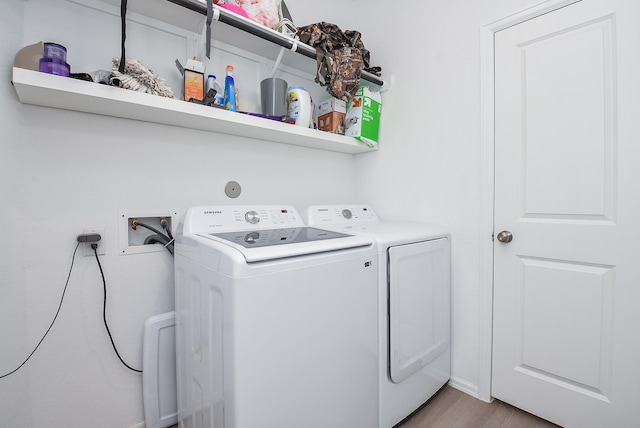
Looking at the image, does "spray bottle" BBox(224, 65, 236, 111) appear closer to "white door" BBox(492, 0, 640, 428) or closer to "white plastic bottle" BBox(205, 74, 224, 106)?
"white plastic bottle" BBox(205, 74, 224, 106)

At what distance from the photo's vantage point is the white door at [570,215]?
4.09ft

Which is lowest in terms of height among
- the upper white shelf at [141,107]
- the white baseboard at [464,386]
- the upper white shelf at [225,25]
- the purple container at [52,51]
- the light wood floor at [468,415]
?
the light wood floor at [468,415]

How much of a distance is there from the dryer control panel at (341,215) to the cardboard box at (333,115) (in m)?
0.57

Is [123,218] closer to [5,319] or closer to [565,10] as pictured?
[5,319]

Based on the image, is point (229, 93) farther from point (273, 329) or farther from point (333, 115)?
point (273, 329)

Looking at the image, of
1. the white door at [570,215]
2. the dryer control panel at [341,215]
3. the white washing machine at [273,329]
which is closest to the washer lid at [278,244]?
the white washing machine at [273,329]

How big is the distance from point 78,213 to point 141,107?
0.56 m

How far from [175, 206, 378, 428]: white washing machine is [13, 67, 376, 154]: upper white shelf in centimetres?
46

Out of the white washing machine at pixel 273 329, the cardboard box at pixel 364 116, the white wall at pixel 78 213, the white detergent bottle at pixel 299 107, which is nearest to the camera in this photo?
the white washing machine at pixel 273 329

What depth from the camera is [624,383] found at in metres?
1.26

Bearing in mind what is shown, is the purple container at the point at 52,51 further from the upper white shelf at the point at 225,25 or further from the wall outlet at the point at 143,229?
the wall outlet at the point at 143,229

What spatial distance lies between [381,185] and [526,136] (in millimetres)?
947

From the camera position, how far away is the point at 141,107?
47.9 inches

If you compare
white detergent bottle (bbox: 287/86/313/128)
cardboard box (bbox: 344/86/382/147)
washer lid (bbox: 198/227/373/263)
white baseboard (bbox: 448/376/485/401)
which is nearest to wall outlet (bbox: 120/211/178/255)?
washer lid (bbox: 198/227/373/263)
